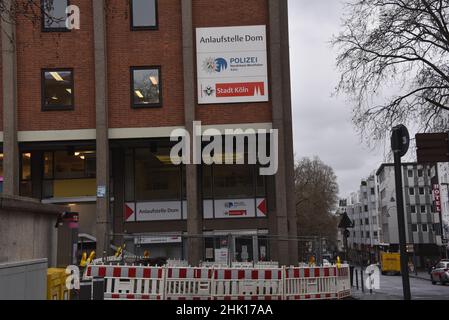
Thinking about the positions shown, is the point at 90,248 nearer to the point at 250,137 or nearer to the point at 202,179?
the point at 202,179

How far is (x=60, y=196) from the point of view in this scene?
24.7 metres

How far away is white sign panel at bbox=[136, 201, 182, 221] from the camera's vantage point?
24.5 metres

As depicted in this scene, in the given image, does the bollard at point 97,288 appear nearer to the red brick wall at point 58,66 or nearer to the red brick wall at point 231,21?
the red brick wall at point 231,21

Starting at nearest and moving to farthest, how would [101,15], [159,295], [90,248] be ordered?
[159,295], [101,15], [90,248]

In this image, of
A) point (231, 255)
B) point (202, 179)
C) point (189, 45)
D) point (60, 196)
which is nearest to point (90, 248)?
point (60, 196)

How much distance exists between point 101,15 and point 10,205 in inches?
672

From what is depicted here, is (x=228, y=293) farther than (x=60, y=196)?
No

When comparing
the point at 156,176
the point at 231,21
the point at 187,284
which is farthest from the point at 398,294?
the point at 231,21

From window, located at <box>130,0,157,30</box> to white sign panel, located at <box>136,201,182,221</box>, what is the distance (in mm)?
7505

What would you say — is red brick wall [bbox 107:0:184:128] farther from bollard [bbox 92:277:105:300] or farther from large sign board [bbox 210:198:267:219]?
bollard [bbox 92:277:105:300]

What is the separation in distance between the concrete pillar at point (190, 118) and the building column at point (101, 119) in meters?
3.13

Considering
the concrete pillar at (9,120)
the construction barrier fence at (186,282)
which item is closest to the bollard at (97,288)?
A: the construction barrier fence at (186,282)

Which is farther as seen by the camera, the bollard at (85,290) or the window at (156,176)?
the window at (156,176)

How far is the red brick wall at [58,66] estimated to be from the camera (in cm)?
2227
